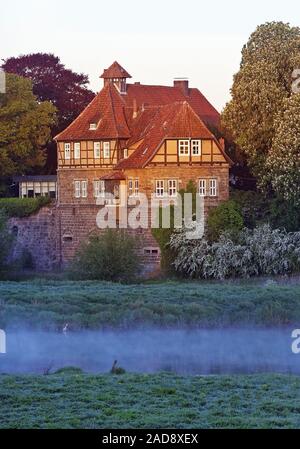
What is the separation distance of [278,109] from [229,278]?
5.94m

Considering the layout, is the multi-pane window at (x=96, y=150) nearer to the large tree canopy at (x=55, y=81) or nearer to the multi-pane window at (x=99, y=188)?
the multi-pane window at (x=99, y=188)

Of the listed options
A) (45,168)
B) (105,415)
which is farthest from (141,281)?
(105,415)

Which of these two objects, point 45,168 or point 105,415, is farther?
point 45,168

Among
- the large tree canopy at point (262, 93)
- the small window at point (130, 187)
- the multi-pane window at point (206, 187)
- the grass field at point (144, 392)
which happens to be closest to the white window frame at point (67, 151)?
the small window at point (130, 187)

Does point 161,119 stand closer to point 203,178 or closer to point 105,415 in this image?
point 203,178

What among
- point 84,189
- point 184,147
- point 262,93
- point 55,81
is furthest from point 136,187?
point 55,81

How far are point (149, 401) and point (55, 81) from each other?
37.8m

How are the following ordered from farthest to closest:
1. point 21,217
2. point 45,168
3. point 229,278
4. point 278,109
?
1. point 45,168
2. point 21,217
3. point 278,109
4. point 229,278

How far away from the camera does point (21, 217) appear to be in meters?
44.6

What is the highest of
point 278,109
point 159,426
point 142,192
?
point 278,109

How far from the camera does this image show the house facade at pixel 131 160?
41625 mm

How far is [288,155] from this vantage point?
130 ft

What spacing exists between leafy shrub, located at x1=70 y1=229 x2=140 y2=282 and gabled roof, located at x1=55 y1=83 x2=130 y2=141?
6638 millimetres

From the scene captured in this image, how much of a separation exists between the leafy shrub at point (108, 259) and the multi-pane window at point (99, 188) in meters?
5.23
